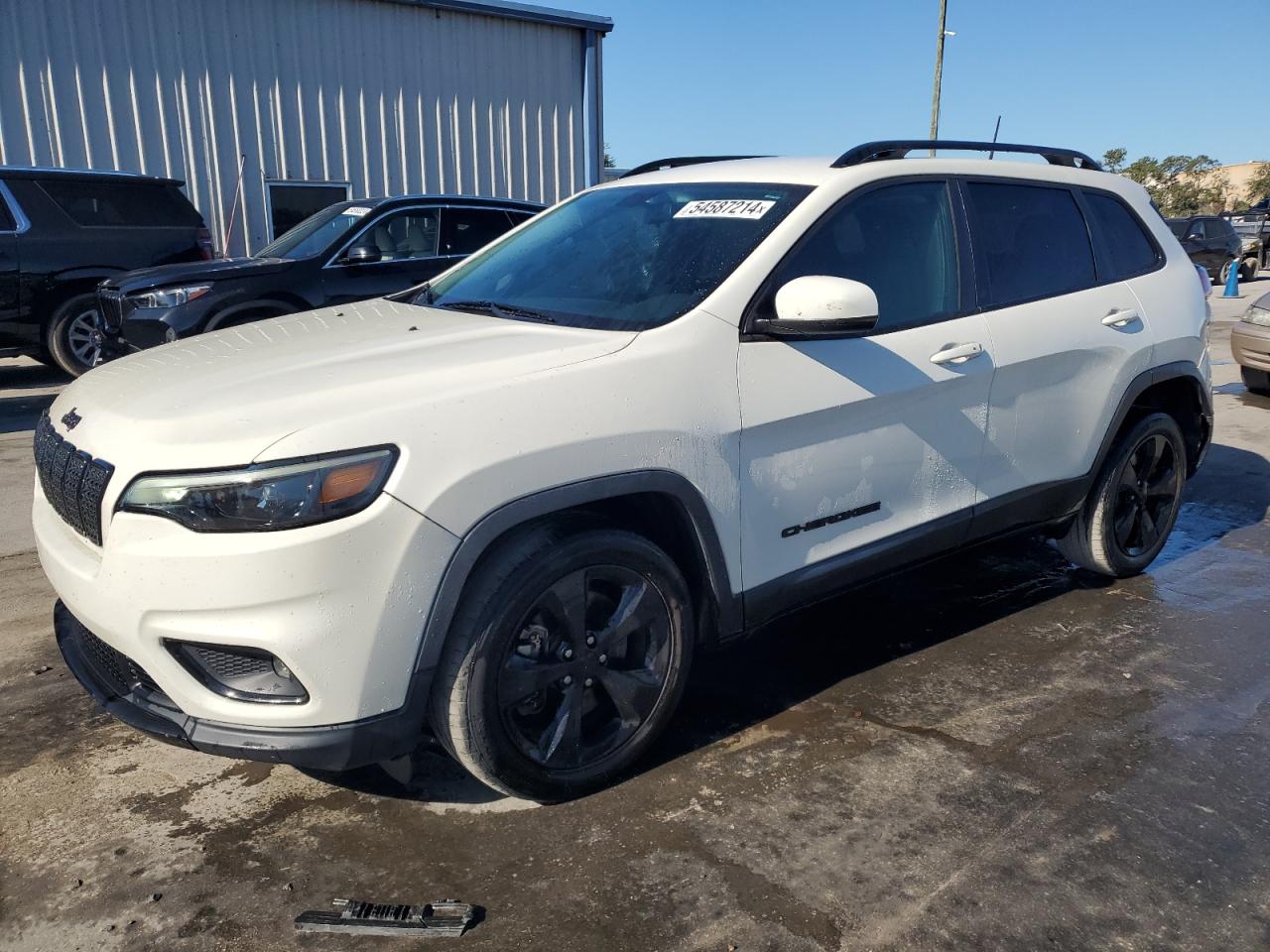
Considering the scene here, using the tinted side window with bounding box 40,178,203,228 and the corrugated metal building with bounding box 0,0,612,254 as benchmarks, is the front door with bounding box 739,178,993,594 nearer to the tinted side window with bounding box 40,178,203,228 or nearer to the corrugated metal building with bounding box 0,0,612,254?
the tinted side window with bounding box 40,178,203,228

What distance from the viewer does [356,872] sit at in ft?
8.29

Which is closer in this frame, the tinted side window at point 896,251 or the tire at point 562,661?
the tire at point 562,661

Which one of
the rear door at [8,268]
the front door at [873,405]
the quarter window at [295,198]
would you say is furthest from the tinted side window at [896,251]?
the quarter window at [295,198]

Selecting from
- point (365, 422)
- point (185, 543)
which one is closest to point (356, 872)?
point (185, 543)

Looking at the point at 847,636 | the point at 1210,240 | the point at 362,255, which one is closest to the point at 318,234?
the point at 362,255

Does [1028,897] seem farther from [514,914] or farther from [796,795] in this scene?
[514,914]

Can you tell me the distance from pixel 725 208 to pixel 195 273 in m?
5.54

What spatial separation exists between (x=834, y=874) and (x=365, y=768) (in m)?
1.40

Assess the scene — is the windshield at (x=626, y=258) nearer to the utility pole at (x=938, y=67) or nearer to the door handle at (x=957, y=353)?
the door handle at (x=957, y=353)

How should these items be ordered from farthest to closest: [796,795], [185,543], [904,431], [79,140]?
[79,140], [904,431], [796,795], [185,543]

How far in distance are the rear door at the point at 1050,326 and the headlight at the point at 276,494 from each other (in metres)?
2.34

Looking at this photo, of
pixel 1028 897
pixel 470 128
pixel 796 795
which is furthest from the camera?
pixel 470 128

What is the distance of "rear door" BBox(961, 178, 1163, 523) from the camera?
369cm

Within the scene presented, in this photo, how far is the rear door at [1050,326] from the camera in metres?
3.69
